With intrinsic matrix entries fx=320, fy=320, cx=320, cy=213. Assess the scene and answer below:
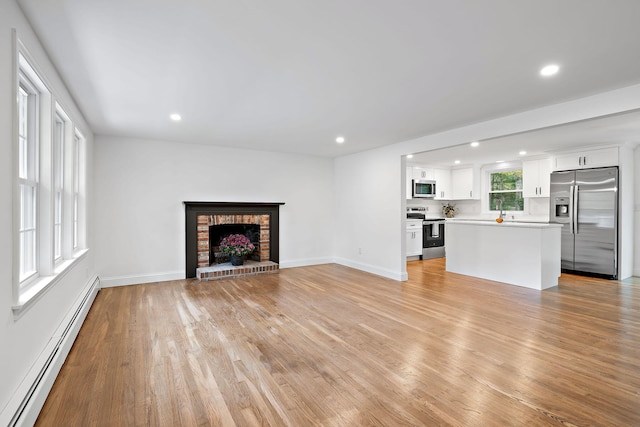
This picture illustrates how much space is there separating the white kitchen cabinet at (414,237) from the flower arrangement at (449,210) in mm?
1609

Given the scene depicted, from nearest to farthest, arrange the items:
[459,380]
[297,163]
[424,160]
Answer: [459,380] → [297,163] → [424,160]

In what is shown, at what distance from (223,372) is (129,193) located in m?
4.00

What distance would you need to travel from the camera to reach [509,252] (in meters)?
5.25

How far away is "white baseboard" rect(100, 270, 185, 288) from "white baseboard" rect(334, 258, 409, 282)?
10.6 ft

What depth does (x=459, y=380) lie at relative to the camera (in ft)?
7.60

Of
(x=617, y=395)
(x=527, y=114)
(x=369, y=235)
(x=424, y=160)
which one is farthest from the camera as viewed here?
(x=424, y=160)

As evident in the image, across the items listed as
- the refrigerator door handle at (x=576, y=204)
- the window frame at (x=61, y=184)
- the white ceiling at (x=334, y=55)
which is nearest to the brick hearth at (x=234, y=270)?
the window frame at (x=61, y=184)

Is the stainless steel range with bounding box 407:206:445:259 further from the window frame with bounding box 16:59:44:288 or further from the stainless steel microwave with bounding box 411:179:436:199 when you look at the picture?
the window frame with bounding box 16:59:44:288

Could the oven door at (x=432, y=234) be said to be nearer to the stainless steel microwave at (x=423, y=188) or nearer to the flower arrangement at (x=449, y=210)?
the stainless steel microwave at (x=423, y=188)

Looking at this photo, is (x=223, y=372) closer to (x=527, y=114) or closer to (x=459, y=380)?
(x=459, y=380)

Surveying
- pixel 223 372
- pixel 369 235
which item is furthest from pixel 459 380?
pixel 369 235

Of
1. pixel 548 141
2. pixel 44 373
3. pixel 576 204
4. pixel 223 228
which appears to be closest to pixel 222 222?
pixel 223 228

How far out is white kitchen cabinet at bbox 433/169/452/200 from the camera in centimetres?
834

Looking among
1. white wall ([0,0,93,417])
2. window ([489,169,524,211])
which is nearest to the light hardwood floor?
white wall ([0,0,93,417])
